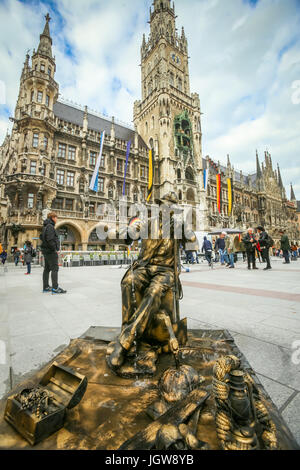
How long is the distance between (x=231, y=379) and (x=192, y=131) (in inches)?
1584

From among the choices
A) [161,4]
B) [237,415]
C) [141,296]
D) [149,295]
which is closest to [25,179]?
[141,296]

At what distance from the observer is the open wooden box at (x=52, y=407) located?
2.89 ft

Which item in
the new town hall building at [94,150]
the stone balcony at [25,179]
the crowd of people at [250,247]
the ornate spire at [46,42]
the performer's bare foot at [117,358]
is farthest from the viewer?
the ornate spire at [46,42]

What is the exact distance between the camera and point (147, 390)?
1.27m

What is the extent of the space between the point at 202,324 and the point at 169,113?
3634 cm

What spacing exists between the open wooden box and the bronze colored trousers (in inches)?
17.1

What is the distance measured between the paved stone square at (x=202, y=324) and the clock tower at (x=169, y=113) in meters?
27.4

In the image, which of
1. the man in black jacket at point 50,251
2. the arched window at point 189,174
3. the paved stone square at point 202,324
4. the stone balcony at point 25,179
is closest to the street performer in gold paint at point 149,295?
the paved stone square at point 202,324

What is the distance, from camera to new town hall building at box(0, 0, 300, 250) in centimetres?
2117

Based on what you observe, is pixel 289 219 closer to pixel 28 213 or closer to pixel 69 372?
→ pixel 28 213

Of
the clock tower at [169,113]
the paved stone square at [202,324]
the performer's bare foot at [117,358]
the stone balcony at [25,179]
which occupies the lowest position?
the paved stone square at [202,324]

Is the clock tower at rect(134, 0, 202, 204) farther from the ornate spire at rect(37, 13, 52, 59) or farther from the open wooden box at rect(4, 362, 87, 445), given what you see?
the open wooden box at rect(4, 362, 87, 445)

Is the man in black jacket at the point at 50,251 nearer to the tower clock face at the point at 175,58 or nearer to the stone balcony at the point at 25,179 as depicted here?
the stone balcony at the point at 25,179

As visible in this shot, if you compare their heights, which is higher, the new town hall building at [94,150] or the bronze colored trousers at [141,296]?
the new town hall building at [94,150]
